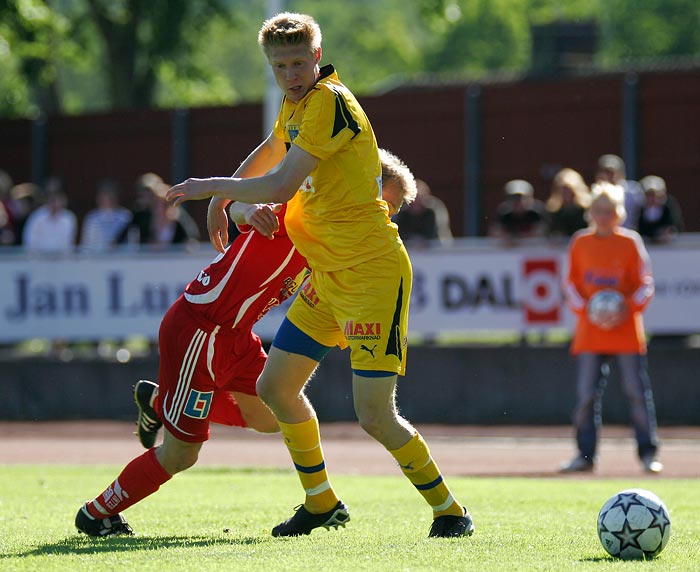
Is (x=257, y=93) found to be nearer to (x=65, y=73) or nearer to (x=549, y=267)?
(x=65, y=73)

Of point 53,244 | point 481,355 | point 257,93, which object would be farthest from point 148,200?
point 257,93

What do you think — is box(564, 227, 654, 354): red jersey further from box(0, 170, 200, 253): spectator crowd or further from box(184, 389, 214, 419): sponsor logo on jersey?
box(0, 170, 200, 253): spectator crowd

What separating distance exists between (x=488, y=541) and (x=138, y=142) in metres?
16.5

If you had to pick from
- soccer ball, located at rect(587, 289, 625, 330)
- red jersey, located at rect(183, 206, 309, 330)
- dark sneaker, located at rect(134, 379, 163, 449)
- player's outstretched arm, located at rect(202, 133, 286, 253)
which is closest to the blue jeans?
soccer ball, located at rect(587, 289, 625, 330)

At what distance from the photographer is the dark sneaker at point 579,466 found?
12.3m

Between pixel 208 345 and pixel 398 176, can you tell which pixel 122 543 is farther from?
pixel 398 176

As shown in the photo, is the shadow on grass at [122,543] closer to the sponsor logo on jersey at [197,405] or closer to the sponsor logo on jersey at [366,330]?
the sponsor logo on jersey at [197,405]

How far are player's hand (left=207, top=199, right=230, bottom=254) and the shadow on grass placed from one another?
1.48 m

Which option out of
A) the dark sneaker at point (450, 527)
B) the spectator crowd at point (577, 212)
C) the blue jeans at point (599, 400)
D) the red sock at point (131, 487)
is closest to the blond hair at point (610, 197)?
the blue jeans at point (599, 400)

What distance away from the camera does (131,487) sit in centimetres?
746

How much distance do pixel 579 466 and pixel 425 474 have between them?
5.25 meters

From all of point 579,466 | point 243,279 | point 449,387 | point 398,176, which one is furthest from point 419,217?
point 243,279

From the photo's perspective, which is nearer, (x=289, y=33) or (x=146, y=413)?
(x=289, y=33)

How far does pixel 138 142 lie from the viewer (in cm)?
2277
